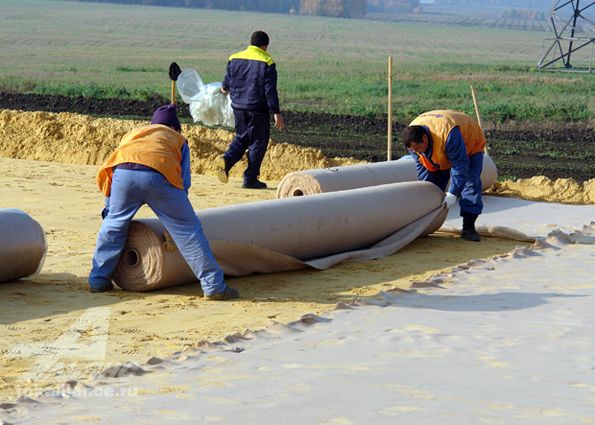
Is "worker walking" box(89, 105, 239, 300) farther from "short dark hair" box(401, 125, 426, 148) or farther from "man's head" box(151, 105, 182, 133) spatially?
"short dark hair" box(401, 125, 426, 148)

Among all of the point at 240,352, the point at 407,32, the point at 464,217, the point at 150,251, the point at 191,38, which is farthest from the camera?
the point at 407,32

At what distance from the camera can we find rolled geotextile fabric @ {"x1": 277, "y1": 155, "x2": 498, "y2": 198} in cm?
1192

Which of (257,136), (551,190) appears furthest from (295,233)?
(551,190)

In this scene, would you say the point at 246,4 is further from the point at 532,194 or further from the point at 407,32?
the point at 532,194

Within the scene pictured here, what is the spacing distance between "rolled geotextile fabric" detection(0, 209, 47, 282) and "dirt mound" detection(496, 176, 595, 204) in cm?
695

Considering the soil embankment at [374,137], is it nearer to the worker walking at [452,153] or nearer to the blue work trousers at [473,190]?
the worker walking at [452,153]

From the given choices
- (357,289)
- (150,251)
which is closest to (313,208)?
(357,289)

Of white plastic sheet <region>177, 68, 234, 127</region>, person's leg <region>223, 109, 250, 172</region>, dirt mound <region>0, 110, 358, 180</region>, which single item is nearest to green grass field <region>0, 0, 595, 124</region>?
dirt mound <region>0, 110, 358, 180</region>

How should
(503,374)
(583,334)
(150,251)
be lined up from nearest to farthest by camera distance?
1. (503,374)
2. (583,334)
3. (150,251)

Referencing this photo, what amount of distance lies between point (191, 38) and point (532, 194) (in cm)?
7323

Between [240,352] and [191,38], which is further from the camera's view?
[191,38]

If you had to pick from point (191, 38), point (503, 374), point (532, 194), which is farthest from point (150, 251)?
point (191, 38)

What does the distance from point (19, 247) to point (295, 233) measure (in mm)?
2282

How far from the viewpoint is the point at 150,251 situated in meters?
8.83
